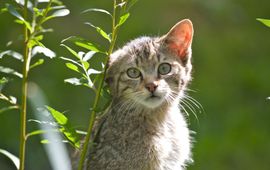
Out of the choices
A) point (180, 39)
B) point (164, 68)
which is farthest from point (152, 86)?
point (180, 39)

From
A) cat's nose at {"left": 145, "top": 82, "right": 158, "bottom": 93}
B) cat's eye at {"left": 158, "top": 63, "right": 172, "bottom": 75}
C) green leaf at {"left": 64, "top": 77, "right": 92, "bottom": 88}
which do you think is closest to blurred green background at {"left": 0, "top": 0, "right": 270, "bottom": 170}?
cat's eye at {"left": 158, "top": 63, "right": 172, "bottom": 75}

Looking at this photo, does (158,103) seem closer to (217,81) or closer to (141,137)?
(141,137)

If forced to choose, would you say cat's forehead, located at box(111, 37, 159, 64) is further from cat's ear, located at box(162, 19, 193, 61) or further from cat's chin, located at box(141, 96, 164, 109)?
cat's chin, located at box(141, 96, 164, 109)

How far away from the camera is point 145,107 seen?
3.12 meters

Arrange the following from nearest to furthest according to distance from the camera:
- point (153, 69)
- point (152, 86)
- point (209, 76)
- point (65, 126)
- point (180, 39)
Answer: point (65, 126)
point (152, 86)
point (153, 69)
point (180, 39)
point (209, 76)

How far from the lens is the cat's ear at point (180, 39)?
3.12 m

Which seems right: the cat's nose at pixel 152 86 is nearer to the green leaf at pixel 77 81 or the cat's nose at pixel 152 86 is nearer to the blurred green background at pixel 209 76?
the green leaf at pixel 77 81

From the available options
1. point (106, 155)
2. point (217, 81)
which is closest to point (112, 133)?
point (106, 155)

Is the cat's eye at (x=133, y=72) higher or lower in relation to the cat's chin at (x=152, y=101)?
higher

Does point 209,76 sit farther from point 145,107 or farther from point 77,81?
point 77,81

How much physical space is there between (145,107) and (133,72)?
19 cm

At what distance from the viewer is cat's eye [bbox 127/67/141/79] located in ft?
10.0

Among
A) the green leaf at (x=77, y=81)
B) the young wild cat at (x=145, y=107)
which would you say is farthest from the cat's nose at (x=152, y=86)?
the green leaf at (x=77, y=81)

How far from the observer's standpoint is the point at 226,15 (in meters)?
6.55
